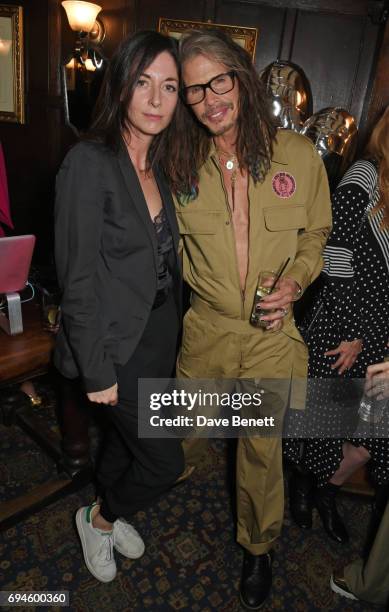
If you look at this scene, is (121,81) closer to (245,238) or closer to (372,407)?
(245,238)

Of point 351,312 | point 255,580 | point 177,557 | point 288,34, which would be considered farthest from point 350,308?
point 288,34

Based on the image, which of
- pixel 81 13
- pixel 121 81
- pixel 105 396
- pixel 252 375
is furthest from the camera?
pixel 81 13

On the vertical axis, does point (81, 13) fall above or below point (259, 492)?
above

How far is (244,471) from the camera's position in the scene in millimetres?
1977

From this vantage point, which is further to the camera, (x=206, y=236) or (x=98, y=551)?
(x=98, y=551)

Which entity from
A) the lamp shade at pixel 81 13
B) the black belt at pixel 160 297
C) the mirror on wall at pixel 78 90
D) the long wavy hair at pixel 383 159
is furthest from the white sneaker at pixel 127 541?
the lamp shade at pixel 81 13

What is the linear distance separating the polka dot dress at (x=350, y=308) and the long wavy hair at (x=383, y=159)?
0.09 feet

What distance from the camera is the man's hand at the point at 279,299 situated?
1.65 m

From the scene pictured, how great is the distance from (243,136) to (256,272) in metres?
0.56

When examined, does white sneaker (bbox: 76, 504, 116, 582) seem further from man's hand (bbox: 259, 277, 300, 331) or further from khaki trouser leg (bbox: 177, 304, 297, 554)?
man's hand (bbox: 259, 277, 300, 331)

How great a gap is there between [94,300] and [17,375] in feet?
1.85

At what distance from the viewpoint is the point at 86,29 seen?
5004 mm

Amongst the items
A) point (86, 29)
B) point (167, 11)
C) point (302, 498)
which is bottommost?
point (302, 498)

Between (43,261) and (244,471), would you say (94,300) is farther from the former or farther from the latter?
(43,261)
